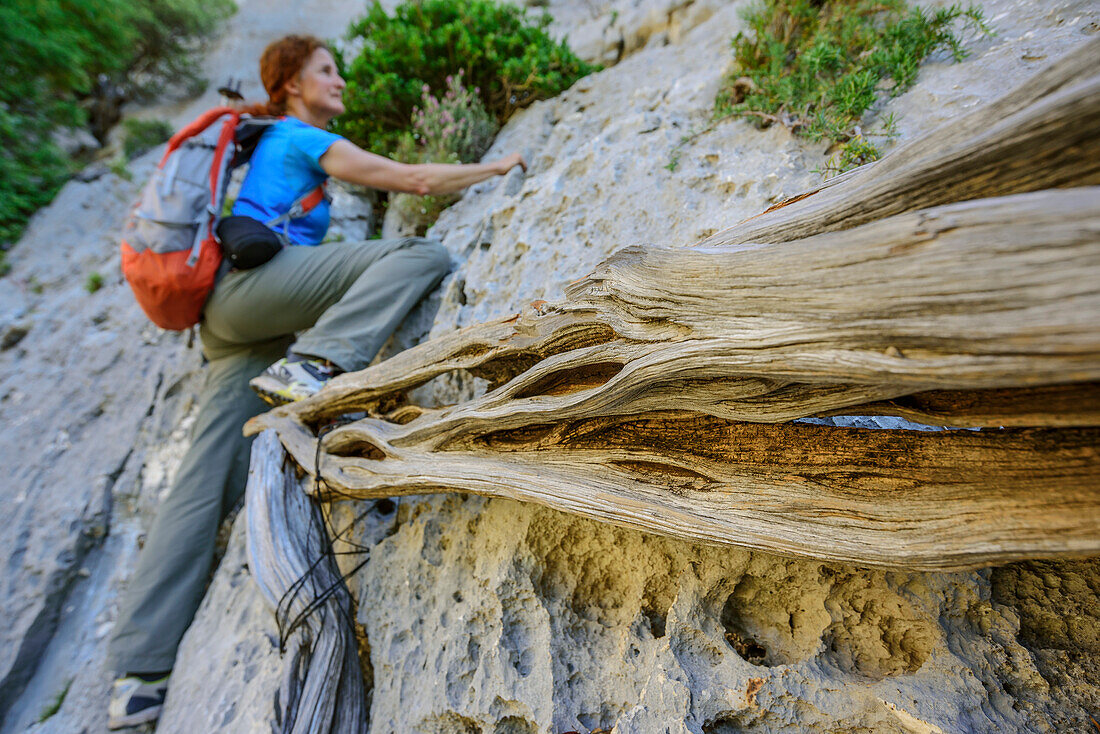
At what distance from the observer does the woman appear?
2.85 metres

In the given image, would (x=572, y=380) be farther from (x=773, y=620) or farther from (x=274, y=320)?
(x=274, y=320)

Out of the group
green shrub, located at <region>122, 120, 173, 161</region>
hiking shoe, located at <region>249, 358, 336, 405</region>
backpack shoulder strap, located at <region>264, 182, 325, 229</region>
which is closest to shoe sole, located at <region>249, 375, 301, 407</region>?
hiking shoe, located at <region>249, 358, 336, 405</region>

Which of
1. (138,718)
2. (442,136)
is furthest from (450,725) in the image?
(442,136)

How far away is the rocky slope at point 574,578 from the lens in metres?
1.51

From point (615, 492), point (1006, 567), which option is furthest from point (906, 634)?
point (615, 492)

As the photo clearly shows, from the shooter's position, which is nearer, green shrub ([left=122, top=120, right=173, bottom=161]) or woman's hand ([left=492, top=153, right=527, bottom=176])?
woman's hand ([left=492, top=153, right=527, bottom=176])

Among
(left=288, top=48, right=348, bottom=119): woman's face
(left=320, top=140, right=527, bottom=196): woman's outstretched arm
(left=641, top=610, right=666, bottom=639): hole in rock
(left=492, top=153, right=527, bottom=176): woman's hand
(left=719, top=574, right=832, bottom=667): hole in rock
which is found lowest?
(left=641, top=610, right=666, bottom=639): hole in rock

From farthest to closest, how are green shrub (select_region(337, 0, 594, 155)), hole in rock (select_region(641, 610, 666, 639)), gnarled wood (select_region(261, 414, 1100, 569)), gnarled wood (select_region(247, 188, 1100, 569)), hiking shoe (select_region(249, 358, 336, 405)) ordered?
green shrub (select_region(337, 0, 594, 155)), hiking shoe (select_region(249, 358, 336, 405)), hole in rock (select_region(641, 610, 666, 639)), gnarled wood (select_region(261, 414, 1100, 569)), gnarled wood (select_region(247, 188, 1100, 569))

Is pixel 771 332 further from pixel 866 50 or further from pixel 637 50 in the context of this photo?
pixel 637 50

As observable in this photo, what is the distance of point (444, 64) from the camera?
4.83 metres

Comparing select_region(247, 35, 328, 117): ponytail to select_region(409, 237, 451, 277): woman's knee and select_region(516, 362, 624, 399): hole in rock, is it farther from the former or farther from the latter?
select_region(516, 362, 624, 399): hole in rock

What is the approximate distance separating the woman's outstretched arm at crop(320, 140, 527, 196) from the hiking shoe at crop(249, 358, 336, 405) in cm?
118

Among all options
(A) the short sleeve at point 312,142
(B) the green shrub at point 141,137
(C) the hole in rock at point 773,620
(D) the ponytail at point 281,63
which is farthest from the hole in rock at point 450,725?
(B) the green shrub at point 141,137

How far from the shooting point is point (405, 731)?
2107 mm
